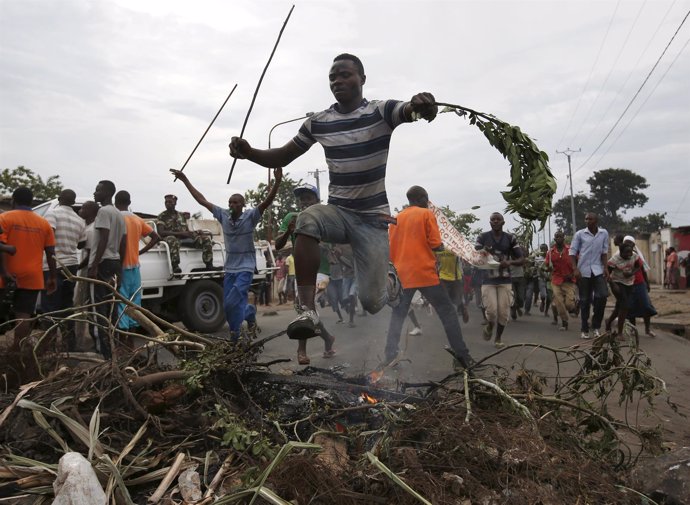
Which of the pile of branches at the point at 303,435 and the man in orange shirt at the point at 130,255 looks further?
the man in orange shirt at the point at 130,255

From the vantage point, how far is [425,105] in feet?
11.7

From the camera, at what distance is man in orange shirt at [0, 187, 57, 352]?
640 centimetres

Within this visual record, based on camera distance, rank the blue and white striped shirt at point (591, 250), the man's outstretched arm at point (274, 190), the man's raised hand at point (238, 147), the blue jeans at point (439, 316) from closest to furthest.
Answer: the man's raised hand at point (238, 147) < the man's outstretched arm at point (274, 190) < the blue jeans at point (439, 316) < the blue and white striped shirt at point (591, 250)

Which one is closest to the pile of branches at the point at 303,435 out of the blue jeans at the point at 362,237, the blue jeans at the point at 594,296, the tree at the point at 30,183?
the blue jeans at the point at 362,237

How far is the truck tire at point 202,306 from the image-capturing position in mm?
9750

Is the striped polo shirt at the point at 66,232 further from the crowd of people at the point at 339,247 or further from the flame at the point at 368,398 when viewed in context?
the flame at the point at 368,398

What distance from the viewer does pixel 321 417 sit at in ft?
10.2

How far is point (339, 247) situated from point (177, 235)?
2.91 meters

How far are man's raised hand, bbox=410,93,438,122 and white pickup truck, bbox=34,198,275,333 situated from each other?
6.85m

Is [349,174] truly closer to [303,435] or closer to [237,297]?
[303,435]

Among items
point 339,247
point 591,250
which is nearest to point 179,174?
point 339,247

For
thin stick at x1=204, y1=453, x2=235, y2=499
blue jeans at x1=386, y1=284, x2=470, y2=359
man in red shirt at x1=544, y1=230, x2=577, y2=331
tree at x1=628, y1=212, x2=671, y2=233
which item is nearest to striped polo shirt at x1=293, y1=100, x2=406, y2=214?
thin stick at x1=204, y1=453, x2=235, y2=499

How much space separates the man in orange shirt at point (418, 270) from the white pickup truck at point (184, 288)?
14.8 ft

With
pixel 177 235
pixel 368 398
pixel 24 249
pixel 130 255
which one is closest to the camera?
pixel 368 398
